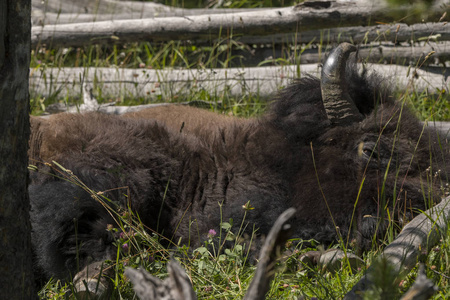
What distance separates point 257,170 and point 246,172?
8 cm

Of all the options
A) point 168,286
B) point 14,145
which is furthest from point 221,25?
point 168,286

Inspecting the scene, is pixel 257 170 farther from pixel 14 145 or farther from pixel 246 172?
pixel 14 145

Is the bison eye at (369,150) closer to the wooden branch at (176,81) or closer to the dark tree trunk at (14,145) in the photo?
the dark tree trunk at (14,145)

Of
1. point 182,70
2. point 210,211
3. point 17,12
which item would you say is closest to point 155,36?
point 182,70

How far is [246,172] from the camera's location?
3914mm

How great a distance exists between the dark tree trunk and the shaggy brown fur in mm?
885

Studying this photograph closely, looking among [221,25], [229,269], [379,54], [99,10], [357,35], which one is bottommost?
[229,269]

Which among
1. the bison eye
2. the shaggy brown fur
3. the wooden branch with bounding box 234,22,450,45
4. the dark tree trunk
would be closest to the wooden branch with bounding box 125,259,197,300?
the dark tree trunk

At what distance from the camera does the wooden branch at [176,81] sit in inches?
253

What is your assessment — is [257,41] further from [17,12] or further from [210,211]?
[17,12]

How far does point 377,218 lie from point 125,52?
17.8ft

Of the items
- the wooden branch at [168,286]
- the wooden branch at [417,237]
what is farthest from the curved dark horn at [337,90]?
the wooden branch at [168,286]

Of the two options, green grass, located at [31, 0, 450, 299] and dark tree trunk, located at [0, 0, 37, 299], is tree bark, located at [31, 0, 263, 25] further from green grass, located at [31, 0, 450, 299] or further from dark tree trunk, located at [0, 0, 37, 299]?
dark tree trunk, located at [0, 0, 37, 299]

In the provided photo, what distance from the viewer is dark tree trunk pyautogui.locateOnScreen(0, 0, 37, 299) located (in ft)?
7.52
